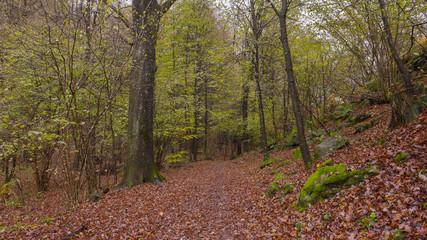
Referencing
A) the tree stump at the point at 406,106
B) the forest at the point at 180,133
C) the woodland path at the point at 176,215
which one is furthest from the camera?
the tree stump at the point at 406,106

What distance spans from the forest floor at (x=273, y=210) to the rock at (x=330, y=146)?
29 centimetres

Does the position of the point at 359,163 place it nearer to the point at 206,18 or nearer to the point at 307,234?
the point at 307,234

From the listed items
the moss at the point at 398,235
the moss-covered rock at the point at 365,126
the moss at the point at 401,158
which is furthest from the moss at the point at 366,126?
the moss at the point at 398,235

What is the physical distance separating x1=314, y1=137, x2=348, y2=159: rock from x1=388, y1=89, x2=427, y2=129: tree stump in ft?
5.06

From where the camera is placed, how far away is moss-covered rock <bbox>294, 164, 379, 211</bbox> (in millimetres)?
4902

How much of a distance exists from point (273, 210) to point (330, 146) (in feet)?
12.1

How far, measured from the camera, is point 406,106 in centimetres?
646

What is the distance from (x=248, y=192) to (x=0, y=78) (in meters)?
10.4

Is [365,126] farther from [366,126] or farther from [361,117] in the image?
[361,117]

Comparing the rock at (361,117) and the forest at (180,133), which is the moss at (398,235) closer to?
the forest at (180,133)

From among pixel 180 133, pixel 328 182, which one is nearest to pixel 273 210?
pixel 328 182

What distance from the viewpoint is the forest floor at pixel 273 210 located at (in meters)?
3.65

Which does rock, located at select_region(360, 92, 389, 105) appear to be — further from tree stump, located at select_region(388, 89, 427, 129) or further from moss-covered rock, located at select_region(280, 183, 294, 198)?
moss-covered rock, located at select_region(280, 183, 294, 198)

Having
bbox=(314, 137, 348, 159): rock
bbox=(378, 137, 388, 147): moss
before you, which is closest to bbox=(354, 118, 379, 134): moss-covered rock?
bbox=(314, 137, 348, 159): rock
